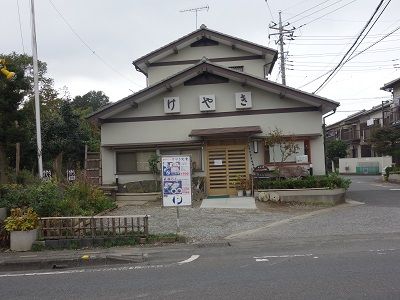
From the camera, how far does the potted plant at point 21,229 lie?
424 inches

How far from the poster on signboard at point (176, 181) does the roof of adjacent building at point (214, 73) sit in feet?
31.2

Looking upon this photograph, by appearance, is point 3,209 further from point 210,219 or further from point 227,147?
point 227,147

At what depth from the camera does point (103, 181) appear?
72.3ft

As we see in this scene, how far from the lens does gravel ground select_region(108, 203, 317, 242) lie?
12.2m

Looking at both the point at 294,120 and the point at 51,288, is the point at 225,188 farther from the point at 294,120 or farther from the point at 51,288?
the point at 51,288

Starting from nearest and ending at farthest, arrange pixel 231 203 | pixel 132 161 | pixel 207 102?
pixel 231 203
pixel 207 102
pixel 132 161

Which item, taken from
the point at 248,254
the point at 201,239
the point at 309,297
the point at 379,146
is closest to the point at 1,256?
the point at 201,239

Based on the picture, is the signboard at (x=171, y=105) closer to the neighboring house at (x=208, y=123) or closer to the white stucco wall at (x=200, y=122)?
the neighboring house at (x=208, y=123)

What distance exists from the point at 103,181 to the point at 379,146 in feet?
85.2

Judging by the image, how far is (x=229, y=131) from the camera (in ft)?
67.0

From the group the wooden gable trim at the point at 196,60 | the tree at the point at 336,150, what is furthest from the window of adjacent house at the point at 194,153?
the tree at the point at 336,150

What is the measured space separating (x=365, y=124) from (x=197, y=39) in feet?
121

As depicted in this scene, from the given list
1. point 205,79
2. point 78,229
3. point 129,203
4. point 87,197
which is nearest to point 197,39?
point 205,79

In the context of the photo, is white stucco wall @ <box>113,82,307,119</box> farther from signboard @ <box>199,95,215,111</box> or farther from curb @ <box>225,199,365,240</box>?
curb @ <box>225,199,365,240</box>
